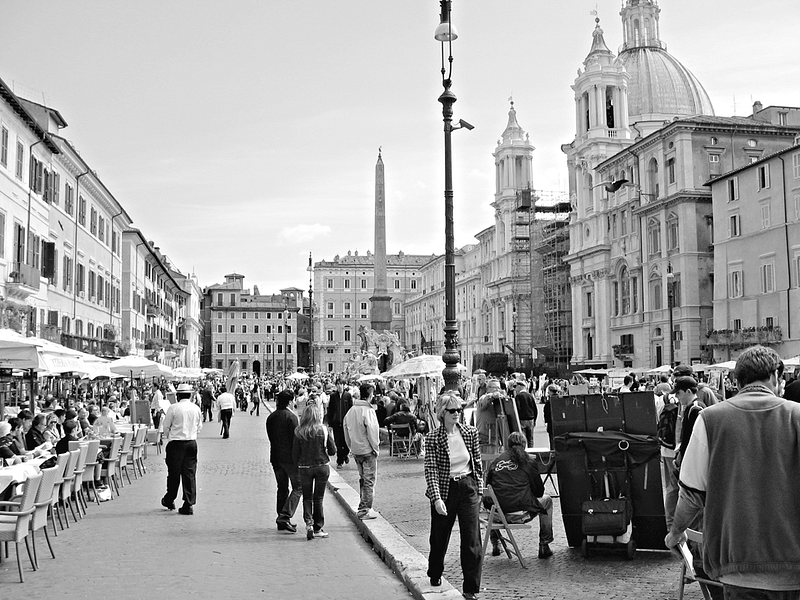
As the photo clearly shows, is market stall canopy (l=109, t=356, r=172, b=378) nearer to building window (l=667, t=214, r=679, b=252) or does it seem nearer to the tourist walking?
the tourist walking

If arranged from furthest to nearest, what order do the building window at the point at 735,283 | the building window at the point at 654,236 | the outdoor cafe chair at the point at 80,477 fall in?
the building window at the point at 654,236 → the building window at the point at 735,283 → the outdoor cafe chair at the point at 80,477

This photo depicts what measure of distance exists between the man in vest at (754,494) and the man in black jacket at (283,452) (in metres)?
7.11

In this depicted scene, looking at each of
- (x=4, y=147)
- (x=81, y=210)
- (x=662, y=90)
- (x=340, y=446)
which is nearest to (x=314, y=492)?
(x=340, y=446)

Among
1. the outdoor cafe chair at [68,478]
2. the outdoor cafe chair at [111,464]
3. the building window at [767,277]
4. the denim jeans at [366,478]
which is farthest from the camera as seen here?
the building window at [767,277]

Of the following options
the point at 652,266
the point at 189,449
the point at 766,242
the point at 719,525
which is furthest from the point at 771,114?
the point at 719,525

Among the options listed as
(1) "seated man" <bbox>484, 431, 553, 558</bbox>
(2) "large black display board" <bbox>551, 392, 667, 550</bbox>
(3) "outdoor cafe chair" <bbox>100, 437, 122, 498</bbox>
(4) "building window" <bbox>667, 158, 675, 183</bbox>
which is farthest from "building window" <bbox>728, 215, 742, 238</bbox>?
(1) "seated man" <bbox>484, 431, 553, 558</bbox>

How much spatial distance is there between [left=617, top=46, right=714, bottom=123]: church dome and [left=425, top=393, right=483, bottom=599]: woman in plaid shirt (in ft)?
224

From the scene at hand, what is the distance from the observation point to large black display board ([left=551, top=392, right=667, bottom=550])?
8055 millimetres

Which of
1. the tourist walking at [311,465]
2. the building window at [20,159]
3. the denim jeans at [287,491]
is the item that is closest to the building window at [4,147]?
the building window at [20,159]

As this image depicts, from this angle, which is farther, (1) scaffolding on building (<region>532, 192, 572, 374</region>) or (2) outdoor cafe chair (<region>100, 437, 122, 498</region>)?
(1) scaffolding on building (<region>532, 192, 572, 374</region>)

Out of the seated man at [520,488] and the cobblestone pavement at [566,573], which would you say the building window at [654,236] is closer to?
the cobblestone pavement at [566,573]

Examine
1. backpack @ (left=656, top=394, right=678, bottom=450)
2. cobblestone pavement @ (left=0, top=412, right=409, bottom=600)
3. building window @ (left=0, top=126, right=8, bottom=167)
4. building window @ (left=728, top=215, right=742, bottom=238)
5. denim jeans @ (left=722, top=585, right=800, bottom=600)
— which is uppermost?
building window @ (left=728, top=215, right=742, bottom=238)

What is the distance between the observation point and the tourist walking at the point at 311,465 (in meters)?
10.1

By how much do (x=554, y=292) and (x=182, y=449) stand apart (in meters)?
68.1
